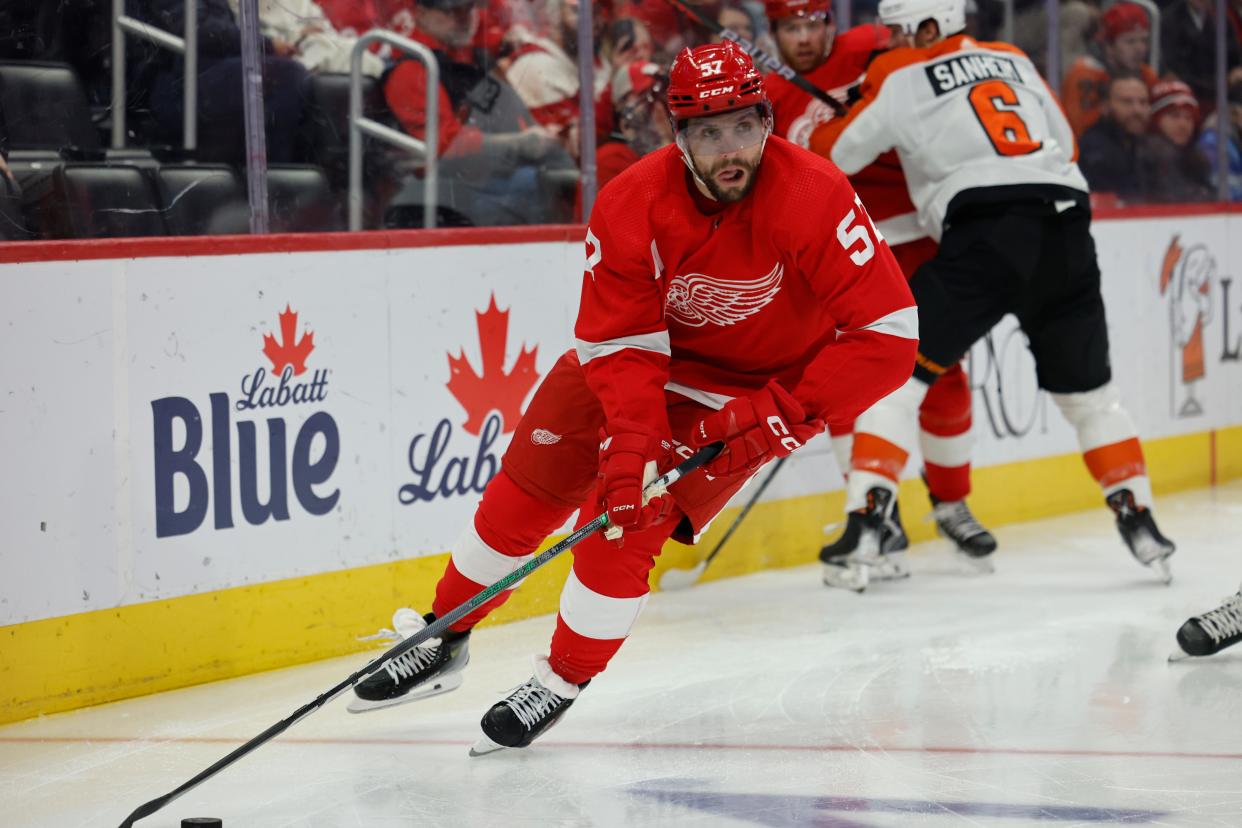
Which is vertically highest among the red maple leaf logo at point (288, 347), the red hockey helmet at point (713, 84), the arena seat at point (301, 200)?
the red hockey helmet at point (713, 84)

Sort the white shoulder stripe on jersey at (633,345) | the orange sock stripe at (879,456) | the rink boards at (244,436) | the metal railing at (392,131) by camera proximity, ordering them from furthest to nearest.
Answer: the orange sock stripe at (879,456), the metal railing at (392,131), the rink boards at (244,436), the white shoulder stripe on jersey at (633,345)

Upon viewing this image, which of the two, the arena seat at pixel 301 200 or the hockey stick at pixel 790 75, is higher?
the hockey stick at pixel 790 75

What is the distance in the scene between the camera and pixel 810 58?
4.75 m

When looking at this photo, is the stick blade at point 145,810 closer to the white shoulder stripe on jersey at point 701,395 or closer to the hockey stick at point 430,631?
the hockey stick at point 430,631

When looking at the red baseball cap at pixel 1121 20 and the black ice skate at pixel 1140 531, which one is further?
the red baseball cap at pixel 1121 20

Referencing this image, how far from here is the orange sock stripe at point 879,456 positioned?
455 centimetres

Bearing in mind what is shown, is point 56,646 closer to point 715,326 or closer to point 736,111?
point 715,326

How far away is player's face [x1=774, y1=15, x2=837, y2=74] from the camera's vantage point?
15.4ft

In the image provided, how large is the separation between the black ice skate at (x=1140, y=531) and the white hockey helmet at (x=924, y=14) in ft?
4.14

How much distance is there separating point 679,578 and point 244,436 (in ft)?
4.61

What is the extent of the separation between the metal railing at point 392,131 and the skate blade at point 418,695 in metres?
1.23

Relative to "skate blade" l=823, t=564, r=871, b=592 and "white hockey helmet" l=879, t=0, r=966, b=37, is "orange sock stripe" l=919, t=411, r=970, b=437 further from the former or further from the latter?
"white hockey helmet" l=879, t=0, r=966, b=37

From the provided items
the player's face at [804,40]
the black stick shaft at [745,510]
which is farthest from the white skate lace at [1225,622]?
the player's face at [804,40]

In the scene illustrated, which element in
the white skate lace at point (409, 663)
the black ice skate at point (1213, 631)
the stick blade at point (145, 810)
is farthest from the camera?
the black ice skate at point (1213, 631)
